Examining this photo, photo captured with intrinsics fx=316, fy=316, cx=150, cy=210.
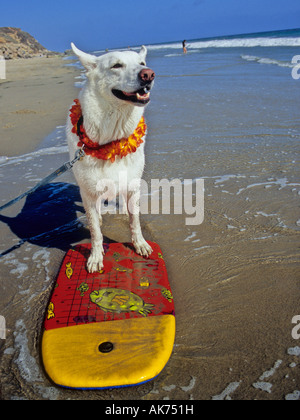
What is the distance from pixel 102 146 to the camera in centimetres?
284

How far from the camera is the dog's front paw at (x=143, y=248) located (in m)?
3.23

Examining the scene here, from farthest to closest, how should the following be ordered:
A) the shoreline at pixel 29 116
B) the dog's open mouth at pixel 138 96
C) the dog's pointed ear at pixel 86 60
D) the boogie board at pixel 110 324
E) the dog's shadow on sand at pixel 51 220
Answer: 1. the shoreline at pixel 29 116
2. the dog's shadow on sand at pixel 51 220
3. the dog's pointed ear at pixel 86 60
4. the dog's open mouth at pixel 138 96
5. the boogie board at pixel 110 324

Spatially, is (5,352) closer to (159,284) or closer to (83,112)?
(159,284)

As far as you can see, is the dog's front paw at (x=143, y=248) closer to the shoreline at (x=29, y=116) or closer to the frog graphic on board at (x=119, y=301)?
the frog graphic on board at (x=119, y=301)

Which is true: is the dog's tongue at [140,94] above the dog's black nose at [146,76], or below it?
below

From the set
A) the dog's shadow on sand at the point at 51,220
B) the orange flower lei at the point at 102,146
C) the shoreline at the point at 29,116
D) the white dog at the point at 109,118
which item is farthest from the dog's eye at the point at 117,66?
the shoreline at the point at 29,116

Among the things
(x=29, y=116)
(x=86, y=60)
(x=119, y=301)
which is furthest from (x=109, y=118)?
(x=29, y=116)

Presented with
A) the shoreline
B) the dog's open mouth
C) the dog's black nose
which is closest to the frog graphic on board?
the dog's open mouth

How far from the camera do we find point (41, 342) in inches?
91.2

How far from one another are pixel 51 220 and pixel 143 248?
155 centimetres

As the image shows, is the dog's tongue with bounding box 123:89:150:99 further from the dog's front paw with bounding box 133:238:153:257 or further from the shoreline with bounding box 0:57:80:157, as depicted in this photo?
the shoreline with bounding box 0:57:80:157

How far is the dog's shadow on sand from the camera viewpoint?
3740 mm

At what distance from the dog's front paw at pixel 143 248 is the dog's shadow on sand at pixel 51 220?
0.79 m

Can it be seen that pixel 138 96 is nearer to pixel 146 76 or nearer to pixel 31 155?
pixel 146 76
